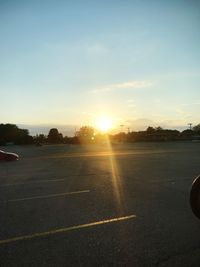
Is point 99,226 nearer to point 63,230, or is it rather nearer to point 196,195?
point 63,230

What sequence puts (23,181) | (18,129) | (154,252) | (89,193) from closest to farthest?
1. (154,252)
2. (89,193)
3. (23,181)
4. (18,129)

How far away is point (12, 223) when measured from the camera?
6.52 meters

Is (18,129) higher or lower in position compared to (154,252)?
higher

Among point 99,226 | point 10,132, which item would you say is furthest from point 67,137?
point 99,226

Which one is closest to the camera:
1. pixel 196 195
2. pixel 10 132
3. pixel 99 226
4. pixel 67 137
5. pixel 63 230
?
pixel 196 195

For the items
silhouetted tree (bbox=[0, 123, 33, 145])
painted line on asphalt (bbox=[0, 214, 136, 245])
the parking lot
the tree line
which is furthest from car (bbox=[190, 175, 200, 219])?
silhouetted tree (bbox=[0, 123, 33, 145])

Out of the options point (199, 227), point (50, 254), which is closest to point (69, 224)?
point (50, 254)

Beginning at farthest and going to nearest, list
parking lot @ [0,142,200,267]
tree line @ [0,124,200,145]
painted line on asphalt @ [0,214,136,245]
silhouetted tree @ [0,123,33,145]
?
silhouetted tree @ [0,123,33,145] → tree line @ [0,124,200,145] → painted line on asphalt @ [0,214,136,245] → parking lot @ [0,142,200,267]

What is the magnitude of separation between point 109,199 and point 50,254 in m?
3.80

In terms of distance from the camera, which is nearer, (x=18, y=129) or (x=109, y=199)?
(x=109, y=199)

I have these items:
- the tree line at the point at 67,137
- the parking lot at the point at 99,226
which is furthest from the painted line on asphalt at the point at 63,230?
the tree line at the point at 67,137

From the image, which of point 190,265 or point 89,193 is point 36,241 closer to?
point 190,265

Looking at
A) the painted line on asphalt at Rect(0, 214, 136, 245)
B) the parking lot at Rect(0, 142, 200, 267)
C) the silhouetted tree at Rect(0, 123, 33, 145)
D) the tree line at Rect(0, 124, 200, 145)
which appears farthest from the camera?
the silhouetted tree at Rect(0, 123, 33, 145)

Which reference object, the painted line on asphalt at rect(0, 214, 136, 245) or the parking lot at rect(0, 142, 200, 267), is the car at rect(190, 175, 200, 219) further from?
the painted line on asphalt at rect(0, 214, 136, 245)
